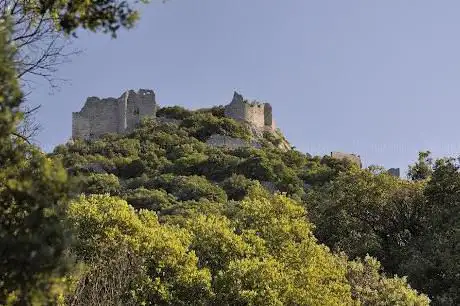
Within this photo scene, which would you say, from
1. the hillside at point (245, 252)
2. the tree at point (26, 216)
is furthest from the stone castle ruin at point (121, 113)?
the tree at point (26, 216)

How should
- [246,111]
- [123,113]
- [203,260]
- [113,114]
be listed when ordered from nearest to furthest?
1. [203,260]
2. [123,113]
3. [113,114]
4. [246,111]

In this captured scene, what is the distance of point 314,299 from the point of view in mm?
15836

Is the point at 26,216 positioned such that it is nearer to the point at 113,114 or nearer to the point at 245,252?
the point at 245,252

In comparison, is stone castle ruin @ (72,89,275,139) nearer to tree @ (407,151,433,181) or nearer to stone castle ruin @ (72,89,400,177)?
stone castle ruin @ (72,89,400,177)

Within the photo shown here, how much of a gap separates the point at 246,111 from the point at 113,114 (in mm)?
12583

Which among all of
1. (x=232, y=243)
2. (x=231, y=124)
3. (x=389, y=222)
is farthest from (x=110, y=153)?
(x=232, y=243)

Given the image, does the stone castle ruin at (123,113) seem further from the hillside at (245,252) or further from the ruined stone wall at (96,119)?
the hillside at (245,252)

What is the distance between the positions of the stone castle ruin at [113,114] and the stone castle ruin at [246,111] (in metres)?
7.34

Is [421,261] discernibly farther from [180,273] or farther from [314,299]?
[180,273]

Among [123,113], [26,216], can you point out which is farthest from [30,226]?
[123,113]

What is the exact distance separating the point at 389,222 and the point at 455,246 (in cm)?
472

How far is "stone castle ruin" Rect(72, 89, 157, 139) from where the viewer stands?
64.6 m

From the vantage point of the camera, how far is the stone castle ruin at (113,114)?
64.6 metres

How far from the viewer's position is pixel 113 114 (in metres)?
65.1
